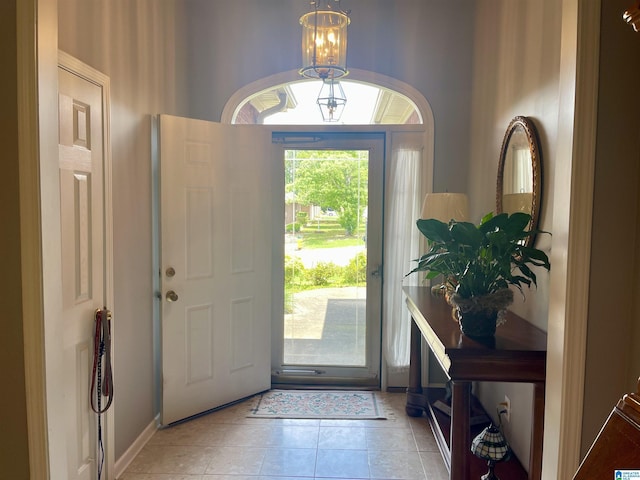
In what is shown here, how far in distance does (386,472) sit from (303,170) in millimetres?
2331

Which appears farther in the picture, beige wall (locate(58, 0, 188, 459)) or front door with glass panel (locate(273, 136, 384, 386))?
front door with glass panel (locate(273, 136, 384, 386))

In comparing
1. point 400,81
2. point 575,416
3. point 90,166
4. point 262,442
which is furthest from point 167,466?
point 400,81

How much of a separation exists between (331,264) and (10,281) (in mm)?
2687

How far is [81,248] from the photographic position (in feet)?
7.16

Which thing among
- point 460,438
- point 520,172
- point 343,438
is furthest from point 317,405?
point 520,172

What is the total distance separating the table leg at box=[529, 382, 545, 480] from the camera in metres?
1.92

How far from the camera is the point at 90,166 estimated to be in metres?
2.24

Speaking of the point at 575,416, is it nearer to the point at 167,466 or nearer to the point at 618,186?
the point at 618,186

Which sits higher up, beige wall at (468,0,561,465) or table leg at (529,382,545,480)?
beige wall at (468,0,561,465)

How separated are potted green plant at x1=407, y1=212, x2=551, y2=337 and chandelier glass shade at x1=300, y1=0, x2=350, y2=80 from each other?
124cm

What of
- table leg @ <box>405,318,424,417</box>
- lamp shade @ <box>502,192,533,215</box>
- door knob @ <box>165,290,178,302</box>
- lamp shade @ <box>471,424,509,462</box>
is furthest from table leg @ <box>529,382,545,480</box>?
door knob @ <box>165,290,178,302</box>

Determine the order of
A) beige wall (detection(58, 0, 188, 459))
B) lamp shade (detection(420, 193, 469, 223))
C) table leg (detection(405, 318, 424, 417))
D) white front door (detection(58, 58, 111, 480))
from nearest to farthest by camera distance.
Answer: white front door (detection(58, 58, 111, 480))
beige wall (detection(58, 0, 188, 459))
lamp shade (detection(420, 193, 469, 223))
table leg (detection(405, 318, 424, 417))

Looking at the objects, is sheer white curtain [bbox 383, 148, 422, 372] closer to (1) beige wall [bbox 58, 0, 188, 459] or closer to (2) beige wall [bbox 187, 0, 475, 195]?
(2) beige wall [bbox 187, 0, 475, 195]

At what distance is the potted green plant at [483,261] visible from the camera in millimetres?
1899
